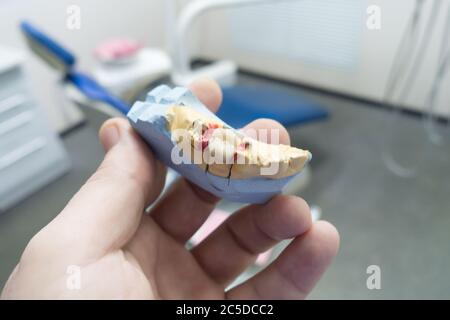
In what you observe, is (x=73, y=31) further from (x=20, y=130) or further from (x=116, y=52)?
(x=20, y=130)

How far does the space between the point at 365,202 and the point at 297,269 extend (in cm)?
48

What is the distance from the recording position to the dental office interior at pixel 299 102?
47 centimetres

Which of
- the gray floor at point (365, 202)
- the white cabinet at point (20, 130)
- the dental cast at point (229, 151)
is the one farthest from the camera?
the white cabinet at point (20, 130)

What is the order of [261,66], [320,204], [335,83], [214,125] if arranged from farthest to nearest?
[261,66] < [335,83] < [320,204] < [214,125]

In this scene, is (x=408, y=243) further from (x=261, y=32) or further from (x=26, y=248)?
(x=261, y=32)

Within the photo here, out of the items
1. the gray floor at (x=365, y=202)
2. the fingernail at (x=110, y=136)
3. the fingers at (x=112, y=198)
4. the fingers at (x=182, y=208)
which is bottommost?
the gray floor at (x=365, y=202)

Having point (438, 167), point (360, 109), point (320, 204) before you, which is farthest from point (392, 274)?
point (360, 109)

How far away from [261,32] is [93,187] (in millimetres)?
1260

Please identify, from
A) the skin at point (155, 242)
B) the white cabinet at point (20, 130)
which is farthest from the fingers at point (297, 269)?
the white cabinet at point (20, 130)

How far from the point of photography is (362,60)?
132 centimetres

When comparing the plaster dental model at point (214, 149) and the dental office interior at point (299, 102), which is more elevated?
the plaster dental model at point (214, 149)

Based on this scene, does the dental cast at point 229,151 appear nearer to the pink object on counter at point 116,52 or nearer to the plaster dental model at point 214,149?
the plaster dental model at point 214,149

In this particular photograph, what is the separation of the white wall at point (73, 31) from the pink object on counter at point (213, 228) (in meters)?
0.63

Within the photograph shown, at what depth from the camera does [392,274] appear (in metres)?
0.54
